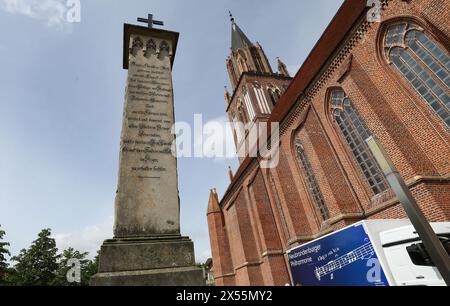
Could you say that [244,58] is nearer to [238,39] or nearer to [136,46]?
[238,39]

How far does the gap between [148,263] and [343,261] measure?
657 cm

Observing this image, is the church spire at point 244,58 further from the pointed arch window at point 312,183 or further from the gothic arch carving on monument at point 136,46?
the gothic arch carving on monument at point 136,46

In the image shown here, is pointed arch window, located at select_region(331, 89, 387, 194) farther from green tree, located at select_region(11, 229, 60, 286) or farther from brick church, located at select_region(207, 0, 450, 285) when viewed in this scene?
green tree, located at select_region(11, 229, 60, 286)

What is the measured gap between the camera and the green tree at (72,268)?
2866 centimetres

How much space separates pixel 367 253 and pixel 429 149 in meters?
4.81

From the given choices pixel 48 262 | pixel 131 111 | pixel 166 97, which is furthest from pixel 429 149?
pixel 48 262

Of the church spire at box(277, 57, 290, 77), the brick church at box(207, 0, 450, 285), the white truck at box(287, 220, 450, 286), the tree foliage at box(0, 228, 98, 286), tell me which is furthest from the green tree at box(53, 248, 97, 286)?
the church spire at box(277, 57, 290, 77)

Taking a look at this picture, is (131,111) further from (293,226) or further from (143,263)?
(293,226)

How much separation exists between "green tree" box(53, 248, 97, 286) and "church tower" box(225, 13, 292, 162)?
23415 mm

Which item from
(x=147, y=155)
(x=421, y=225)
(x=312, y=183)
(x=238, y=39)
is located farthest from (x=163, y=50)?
(x=238, y=39)

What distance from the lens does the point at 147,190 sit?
12.2 ft

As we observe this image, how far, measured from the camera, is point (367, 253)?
6844 millimetres
